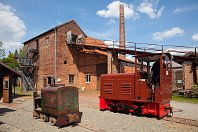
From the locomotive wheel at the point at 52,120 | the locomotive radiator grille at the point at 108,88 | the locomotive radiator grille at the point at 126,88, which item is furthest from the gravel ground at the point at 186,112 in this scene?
the locomotive wheel at the point at 52,120

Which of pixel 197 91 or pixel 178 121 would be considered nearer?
pixel 178 121

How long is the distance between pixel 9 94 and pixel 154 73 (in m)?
13.5

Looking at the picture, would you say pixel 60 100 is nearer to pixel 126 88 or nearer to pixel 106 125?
pixel 106 125

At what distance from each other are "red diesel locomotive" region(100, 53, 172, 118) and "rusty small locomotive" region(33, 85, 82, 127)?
2945 mm

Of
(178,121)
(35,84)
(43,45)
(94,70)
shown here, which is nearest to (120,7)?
(94,70)

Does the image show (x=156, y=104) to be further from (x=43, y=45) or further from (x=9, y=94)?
(x=43, y=45)

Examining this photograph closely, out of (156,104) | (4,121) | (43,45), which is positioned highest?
(43,45)

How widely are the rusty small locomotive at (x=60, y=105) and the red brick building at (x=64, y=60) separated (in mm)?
17789

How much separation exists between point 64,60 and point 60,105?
64.8 ft

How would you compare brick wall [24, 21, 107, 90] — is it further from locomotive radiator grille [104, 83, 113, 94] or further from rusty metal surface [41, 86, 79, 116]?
rusty metal surface [41, 86, 79, 116]

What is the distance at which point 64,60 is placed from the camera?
28906mm

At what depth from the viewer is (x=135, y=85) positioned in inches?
446

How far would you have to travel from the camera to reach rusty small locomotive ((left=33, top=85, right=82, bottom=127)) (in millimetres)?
9477

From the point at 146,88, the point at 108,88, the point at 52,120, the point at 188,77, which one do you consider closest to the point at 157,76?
the point at 146,88
